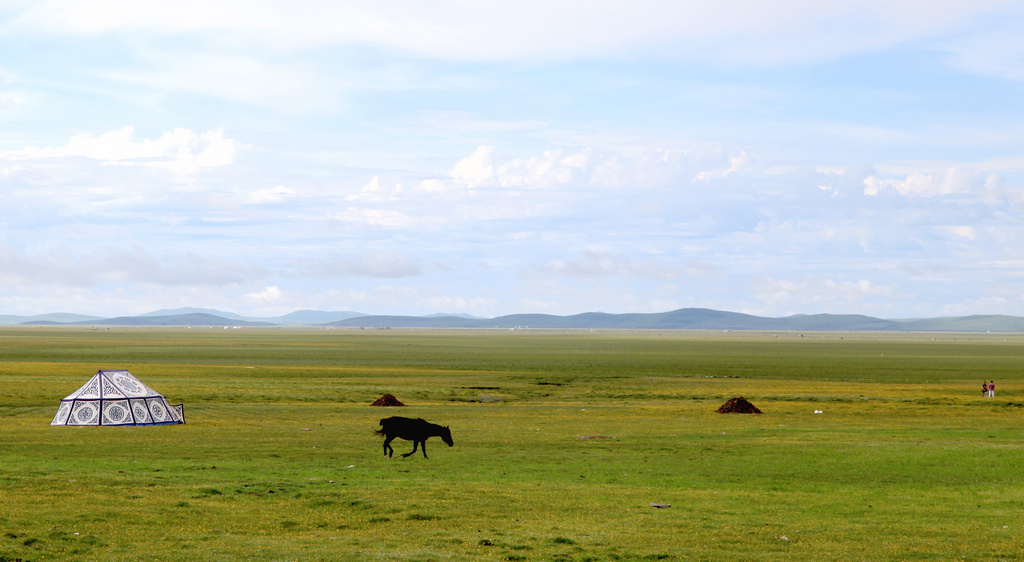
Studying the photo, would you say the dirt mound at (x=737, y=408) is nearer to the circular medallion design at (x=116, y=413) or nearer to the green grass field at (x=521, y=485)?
the green grass field at (x=521, y=485)

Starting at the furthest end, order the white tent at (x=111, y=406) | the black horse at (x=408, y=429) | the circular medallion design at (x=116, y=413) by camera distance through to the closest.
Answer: the circular medallion design at (x=116, y=413) → the white tent at (x=111, y=406) → the black horse at (x=408, y=429)

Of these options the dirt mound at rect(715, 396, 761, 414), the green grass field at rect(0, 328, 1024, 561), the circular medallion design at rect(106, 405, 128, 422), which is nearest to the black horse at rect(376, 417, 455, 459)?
the green grass field at rect(0, 328, 1024, 561)

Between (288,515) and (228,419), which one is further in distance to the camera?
(228,419)

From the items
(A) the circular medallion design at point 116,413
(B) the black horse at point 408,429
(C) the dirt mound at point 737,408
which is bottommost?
(C) the dirt mound at point 737,408

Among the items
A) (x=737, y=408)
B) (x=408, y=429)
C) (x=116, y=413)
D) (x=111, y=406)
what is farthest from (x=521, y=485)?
(x=737, y=408)

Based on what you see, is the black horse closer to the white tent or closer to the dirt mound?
the white tent

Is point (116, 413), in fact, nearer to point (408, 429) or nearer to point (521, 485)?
point (408, 429)

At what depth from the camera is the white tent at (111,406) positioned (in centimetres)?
4150

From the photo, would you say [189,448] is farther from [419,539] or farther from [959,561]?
[959,561]

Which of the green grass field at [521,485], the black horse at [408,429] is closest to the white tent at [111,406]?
the green grass field at [521,485]

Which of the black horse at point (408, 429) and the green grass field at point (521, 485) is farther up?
the black horse at point (408, 429)

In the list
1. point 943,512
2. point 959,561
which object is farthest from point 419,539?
point 943,512

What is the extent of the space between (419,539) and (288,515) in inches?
153

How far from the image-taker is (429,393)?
68.4 meters
